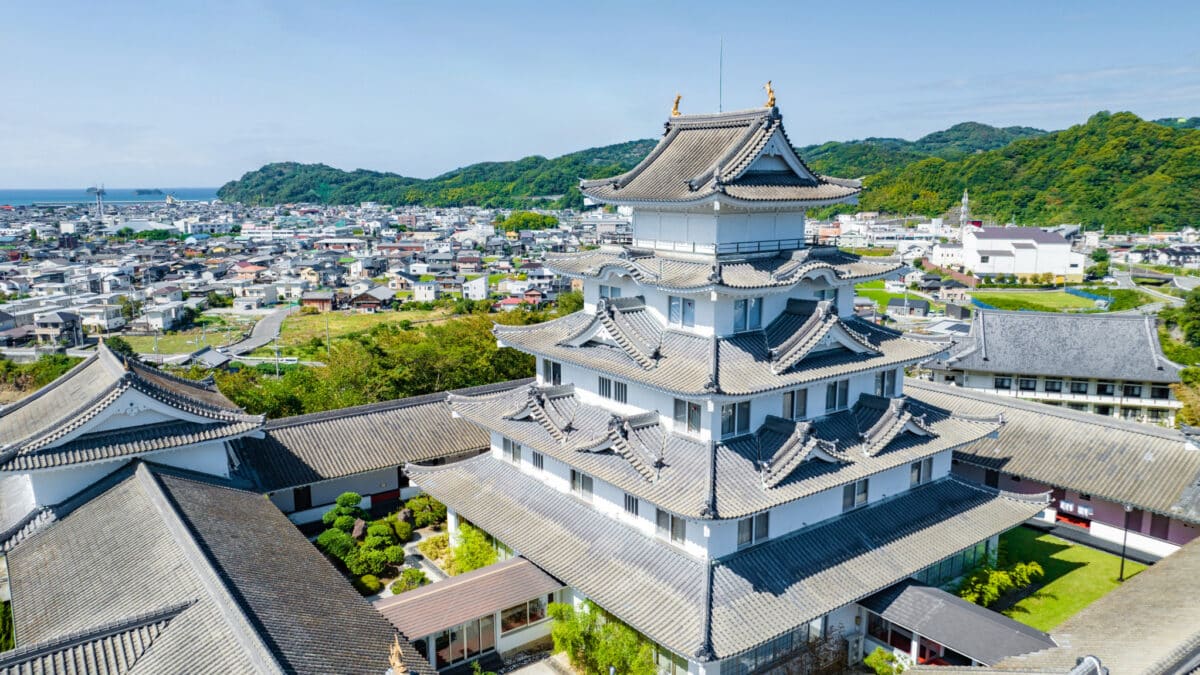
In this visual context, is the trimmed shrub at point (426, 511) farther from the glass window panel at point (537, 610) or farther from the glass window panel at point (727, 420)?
the glass window panel at point (727, 420)

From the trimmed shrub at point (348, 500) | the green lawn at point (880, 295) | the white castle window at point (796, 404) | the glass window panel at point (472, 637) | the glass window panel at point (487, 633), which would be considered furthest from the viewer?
the green lawn at point (880, 295)

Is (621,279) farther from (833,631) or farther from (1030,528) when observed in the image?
(1030,528)

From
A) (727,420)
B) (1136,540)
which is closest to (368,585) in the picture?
(727,420)

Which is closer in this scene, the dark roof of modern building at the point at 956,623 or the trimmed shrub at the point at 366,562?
the dark roof of modern building at the point at 956,623

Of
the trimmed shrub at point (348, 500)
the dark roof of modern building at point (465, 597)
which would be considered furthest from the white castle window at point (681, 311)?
the trimmed shrub at point (348, 500)

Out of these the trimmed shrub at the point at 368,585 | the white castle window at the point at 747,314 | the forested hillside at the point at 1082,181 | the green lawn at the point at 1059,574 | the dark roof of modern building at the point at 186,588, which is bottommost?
the green lawn at the point at 1059,574

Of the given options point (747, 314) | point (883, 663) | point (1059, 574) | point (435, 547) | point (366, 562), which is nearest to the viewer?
point (883, 663)

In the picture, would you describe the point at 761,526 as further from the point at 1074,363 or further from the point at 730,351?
the point at 1074,363

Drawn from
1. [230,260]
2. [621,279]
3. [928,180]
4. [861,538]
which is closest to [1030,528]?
[861,538]
